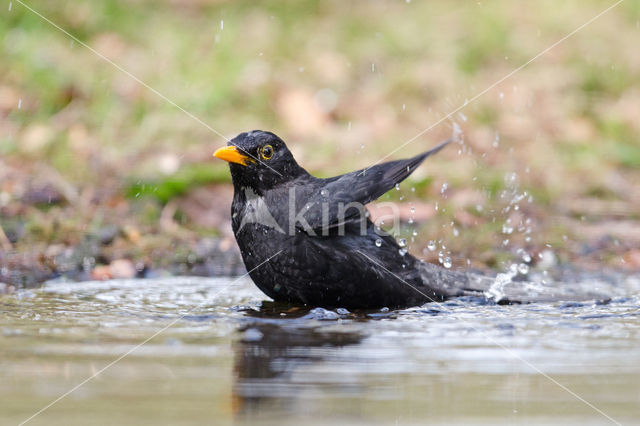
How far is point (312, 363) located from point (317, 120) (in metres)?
5.51

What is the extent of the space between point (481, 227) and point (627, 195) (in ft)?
5.31

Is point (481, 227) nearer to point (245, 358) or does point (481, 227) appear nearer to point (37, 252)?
point (37, 252)

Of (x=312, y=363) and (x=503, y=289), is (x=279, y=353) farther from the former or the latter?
(x=503, y=289)

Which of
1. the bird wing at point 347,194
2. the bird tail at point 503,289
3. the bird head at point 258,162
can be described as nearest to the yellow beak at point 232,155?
the bird head at point 258,162

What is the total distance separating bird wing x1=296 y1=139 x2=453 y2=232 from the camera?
4.64 meters

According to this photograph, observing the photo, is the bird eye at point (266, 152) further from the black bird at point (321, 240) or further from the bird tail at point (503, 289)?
the bird tail at point (503, 289)

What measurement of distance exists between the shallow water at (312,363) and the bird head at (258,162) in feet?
2.31

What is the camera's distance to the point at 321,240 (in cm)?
464

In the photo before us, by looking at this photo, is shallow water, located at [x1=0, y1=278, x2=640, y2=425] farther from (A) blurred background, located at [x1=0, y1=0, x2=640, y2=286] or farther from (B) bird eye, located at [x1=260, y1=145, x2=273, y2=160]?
(A) blurred background, located at [x1=0, y1=0, x2=640, y2=286]

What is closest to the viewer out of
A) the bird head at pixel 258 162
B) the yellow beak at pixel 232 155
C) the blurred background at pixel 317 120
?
the yellow beak at pixel 232 155

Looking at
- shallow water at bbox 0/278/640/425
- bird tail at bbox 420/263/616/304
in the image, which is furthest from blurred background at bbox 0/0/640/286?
shallow water at bbox 0/278/640/425

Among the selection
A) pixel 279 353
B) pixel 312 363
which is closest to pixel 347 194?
pixel 279 353

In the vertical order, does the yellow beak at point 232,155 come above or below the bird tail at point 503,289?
above

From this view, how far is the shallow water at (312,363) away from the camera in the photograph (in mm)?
2738
